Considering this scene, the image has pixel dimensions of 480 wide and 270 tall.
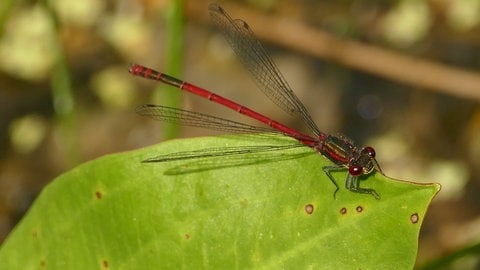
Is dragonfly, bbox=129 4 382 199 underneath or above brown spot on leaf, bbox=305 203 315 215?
above

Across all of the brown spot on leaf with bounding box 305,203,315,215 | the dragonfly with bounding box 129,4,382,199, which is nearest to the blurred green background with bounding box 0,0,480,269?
the dragonfly with bounding box 129,4,382,199

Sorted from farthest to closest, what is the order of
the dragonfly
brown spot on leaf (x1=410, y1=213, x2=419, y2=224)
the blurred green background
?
1. the blurred green background
2. the dragonfly
3. brown spot on leaf (x1=410, y1=213, x2=419, y2=224)

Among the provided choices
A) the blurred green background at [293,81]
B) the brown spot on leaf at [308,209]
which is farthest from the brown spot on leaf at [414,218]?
the blurred green background at [293,81]

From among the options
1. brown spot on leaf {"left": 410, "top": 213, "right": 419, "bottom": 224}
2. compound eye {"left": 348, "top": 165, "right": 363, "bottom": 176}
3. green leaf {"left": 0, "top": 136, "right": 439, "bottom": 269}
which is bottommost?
green leaf {"left": 0, "top": 136, "right": 439, "bottom": 269}

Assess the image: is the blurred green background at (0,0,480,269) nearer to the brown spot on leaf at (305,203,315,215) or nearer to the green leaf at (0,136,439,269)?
the green leaf at (0,136,439,269)

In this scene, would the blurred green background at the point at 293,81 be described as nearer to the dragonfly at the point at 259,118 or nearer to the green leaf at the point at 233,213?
the dragonfly at the point at 259,118

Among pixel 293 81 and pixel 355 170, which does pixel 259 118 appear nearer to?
pixel 355 170
